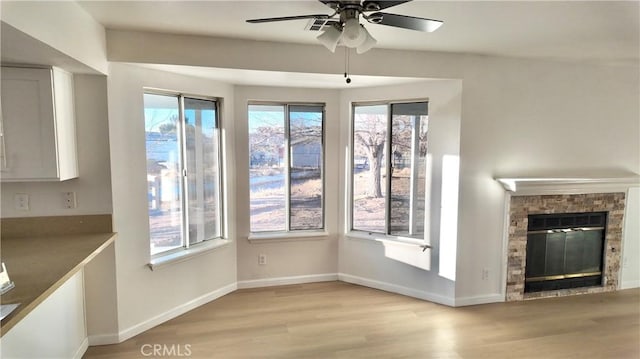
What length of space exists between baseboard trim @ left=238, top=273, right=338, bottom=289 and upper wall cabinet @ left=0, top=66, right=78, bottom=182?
87.3 inches

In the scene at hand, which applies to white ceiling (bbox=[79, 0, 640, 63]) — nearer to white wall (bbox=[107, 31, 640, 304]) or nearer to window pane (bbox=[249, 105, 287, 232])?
white wall (bbox=[107, 31, 640, 304])

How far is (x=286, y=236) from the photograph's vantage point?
160 inches

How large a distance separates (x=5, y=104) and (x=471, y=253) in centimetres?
393

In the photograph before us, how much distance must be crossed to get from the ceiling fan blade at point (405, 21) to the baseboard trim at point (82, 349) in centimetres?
305

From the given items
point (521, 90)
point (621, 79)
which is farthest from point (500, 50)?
point (621, 79)

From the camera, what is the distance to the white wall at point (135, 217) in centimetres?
283

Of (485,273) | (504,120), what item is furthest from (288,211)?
(504,120)

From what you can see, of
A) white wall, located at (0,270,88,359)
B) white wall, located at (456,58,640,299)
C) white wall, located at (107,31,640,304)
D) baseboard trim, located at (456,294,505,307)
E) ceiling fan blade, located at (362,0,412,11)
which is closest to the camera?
ceiling fan blade, located at (362,0,412,11)

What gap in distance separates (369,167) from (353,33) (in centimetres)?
241

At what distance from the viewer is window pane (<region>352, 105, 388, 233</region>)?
400 cm

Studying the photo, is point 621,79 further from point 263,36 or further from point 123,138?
point 123,138

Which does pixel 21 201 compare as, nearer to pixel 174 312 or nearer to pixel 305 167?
pixel 174 312

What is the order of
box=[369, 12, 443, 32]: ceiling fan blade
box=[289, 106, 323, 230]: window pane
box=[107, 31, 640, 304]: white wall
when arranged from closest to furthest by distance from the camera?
box=[369, 12, 443, 32]: ceiling fan blade → box=[107, 31, 640, 304]: white wall → box=[289, 106, 323, 230]: window pane

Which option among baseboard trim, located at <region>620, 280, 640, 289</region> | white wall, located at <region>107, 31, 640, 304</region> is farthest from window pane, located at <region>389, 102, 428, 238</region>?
baseboard trim, located at <region>620, 280, 640, 289</region>
